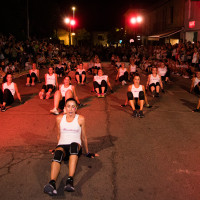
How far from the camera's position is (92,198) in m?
3.93

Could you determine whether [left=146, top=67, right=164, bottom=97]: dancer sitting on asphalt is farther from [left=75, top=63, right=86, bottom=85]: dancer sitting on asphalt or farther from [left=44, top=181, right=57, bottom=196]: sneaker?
[left=44, top=181, right=57, bottom=196]: sneaker

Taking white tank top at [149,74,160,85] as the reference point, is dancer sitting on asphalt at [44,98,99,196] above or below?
below

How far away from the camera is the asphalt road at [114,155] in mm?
4148

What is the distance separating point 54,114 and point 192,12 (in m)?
22.7

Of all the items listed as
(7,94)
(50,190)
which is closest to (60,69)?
(7,94)

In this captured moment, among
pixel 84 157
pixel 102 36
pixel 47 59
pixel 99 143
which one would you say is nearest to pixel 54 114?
pixel 99 143

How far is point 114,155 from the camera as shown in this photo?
218 inches

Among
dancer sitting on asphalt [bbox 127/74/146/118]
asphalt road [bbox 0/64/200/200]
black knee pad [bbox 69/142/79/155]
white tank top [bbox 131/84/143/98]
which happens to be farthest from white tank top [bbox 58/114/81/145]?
white tank top [bbox 131/84/143/98]

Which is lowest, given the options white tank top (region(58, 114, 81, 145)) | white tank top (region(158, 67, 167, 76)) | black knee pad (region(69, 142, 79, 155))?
black knee pad (region(69, 142, 79, 155))

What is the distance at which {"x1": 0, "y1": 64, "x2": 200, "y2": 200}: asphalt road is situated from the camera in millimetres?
4148

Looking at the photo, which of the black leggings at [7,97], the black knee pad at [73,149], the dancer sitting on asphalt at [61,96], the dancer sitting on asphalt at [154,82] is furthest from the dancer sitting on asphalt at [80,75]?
the black knee pad at [73,149]

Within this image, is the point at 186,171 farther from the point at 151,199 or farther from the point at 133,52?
the point at 133,52

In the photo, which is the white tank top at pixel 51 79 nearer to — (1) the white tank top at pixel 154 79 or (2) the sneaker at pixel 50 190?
(1) the white tank top at pixel 154 79

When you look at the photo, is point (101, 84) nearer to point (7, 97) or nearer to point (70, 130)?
point (7, 97)
